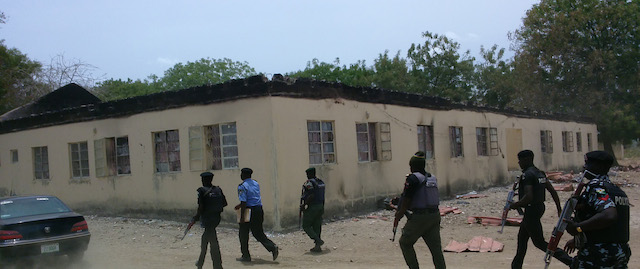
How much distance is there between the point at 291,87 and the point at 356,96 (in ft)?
8.45

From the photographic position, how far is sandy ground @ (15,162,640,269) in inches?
370

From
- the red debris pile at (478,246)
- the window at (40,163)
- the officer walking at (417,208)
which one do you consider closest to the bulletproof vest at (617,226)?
the officer walking at (417,208)

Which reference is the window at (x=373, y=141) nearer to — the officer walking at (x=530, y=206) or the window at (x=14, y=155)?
the officer walking at (x=530, y=206)

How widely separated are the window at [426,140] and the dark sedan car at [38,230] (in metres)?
10.8

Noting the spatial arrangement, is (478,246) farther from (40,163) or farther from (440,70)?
(440,70)

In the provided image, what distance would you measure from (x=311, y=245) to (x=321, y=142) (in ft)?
10.7

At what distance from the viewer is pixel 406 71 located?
43312mm

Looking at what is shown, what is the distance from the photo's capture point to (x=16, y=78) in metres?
30.5

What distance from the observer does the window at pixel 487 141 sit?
21.8 metres

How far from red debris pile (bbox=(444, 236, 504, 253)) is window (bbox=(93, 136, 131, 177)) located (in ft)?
31.1

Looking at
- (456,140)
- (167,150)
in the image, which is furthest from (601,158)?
(456,140)

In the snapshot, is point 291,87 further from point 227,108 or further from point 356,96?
point 356,96

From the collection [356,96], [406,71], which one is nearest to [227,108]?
[356,96]

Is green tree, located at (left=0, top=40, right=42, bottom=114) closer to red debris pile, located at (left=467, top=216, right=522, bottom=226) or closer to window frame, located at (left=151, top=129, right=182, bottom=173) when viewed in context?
window frame, located at (left=151, top=129, right=182, bottom=173)
